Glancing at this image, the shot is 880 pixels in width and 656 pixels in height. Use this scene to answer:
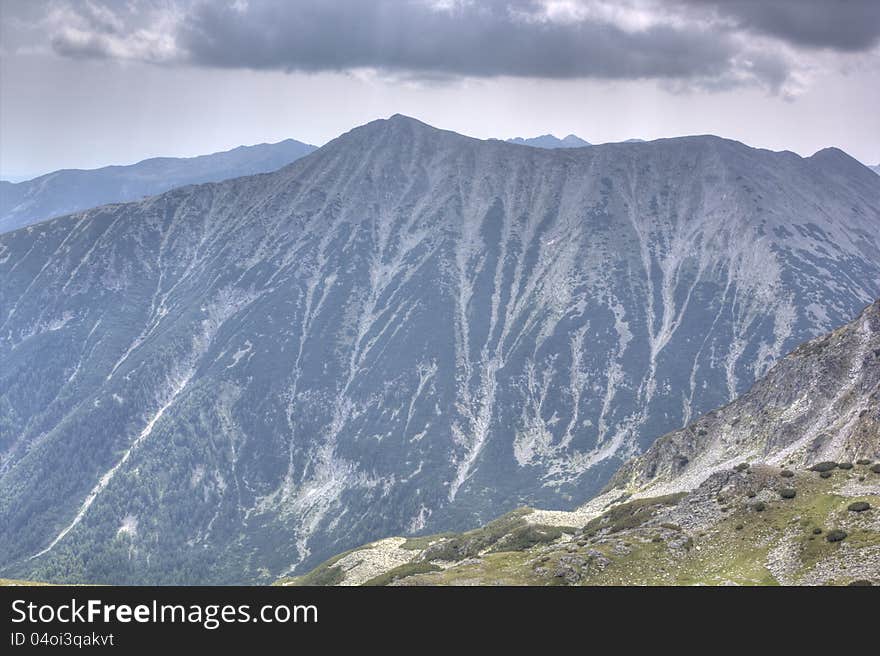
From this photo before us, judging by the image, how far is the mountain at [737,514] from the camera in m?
80.6

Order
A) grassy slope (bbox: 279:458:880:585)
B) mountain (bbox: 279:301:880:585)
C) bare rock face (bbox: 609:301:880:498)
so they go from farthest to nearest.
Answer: bare rock face (bbox: 609:301:880:498), mountain (bbox: 279:301:880:585), grassy slope (bbox: 279:458:880:585)

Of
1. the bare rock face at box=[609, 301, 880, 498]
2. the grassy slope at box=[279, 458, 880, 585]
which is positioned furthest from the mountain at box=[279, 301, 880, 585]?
the bare rock face at box=[609, 301, 880, 498]

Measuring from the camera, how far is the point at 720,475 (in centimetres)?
10725

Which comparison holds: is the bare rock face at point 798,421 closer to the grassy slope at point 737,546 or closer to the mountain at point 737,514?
the mountain at point 737,514

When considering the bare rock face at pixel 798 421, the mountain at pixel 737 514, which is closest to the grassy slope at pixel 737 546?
the mountain at pixel 737 514

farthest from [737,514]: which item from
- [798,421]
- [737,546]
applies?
[798,421]

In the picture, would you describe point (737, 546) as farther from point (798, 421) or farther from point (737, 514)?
point (798, 421)

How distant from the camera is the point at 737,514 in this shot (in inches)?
3693

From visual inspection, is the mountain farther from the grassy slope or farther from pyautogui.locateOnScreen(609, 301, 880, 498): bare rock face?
pyautogui.locateOnScreen(609, 301, 880, 498): bare rock face

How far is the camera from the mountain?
80.6m
